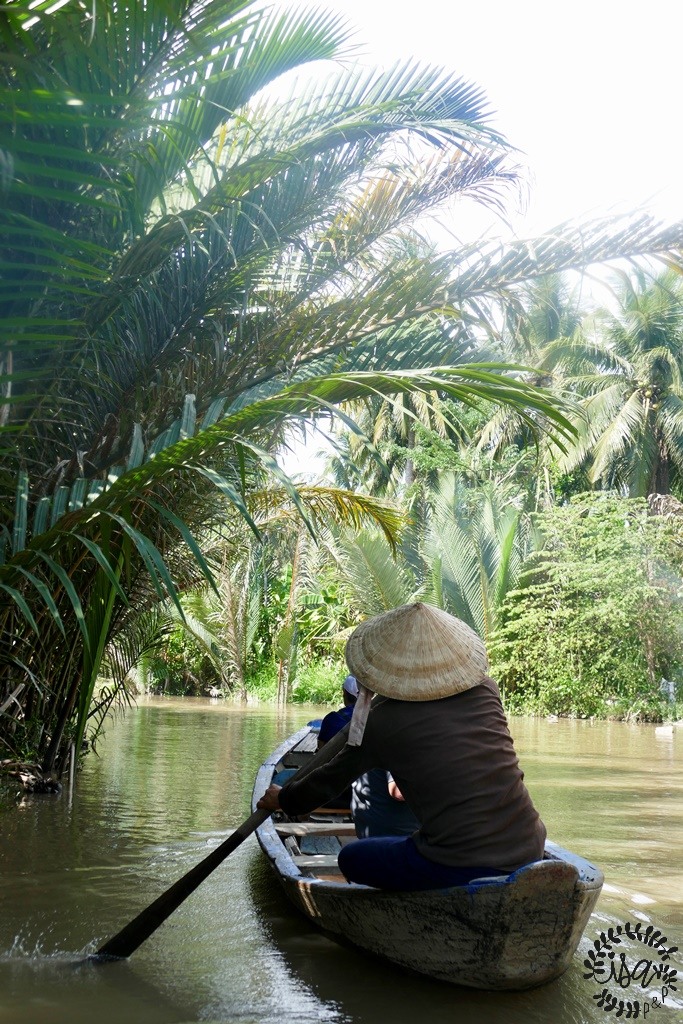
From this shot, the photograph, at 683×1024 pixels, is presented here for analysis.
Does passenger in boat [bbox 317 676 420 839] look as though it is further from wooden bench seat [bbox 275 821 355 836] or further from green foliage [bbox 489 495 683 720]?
green foliage [bbox 489 495 683 720]

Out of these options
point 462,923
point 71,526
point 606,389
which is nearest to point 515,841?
point 462,923

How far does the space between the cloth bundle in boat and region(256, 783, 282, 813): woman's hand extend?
0.55 metres

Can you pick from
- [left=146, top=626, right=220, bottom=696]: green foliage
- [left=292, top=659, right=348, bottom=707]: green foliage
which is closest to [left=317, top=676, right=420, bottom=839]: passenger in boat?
[left=292, top=659, right=348, bottom=707]: green foliage

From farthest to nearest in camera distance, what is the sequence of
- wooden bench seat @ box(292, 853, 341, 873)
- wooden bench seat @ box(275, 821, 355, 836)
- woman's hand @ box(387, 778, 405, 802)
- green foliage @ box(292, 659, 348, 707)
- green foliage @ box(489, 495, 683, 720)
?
green foliage @ box(292, 659, 348, 707)
green foliage @ box(489, 495, 683, 720)
wooden bench seat @ box(275, 821, 355, 836)
wooden bench seat @ box(292, 853, 341, 873)
woman's hand @ box(387, 778, 405, 802)

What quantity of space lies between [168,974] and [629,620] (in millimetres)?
14842

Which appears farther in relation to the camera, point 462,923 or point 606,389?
point 606,389

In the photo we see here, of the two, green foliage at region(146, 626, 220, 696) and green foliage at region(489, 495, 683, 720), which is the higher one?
green foliage at region(489, 495, 683, 720)

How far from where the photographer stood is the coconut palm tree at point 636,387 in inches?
898

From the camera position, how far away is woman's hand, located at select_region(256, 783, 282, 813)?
3736 mm

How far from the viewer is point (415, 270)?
6555mm

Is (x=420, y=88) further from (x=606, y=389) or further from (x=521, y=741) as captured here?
(x=606, y=389)

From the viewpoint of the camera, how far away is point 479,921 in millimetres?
3191

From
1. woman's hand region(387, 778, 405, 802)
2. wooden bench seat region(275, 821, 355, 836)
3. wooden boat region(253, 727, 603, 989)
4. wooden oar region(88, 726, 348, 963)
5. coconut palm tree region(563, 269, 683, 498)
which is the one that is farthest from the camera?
coconut palm tree region(563, 269, 683, 498)

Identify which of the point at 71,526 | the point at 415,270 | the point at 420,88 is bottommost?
the point at 71,526
